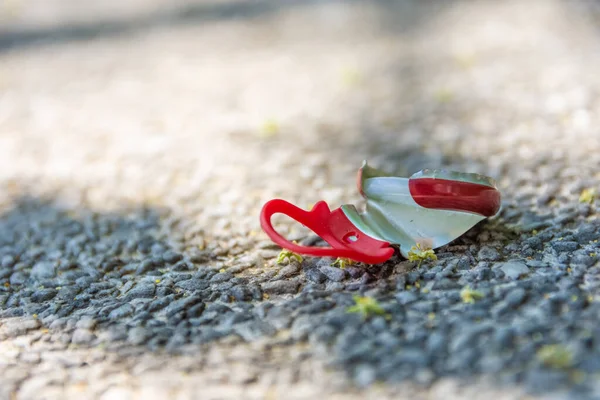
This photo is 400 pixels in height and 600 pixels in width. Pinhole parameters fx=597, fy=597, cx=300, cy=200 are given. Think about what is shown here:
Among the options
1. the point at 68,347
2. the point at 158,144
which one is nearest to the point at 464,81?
the point at 158,144

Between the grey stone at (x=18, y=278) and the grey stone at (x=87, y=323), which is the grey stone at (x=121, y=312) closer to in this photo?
the grey stone at (x=87, y=323)

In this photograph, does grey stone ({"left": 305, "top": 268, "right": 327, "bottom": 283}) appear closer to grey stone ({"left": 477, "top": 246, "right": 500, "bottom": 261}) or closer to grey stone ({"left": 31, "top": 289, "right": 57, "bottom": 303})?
grey stone ({"left": 477, "top": 246, "right": 500, "bottom": 261})

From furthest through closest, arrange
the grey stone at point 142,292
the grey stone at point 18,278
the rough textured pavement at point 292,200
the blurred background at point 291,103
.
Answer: the blurred background at point 291,103
the grey stone at point 18,278
the grey stone at point 142,292
the rough textured pavement at point 292,200

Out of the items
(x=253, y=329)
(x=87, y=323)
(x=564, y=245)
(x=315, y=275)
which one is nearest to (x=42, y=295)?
(x=87, y=323)

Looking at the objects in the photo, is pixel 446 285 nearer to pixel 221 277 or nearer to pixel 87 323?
pixel 221 277

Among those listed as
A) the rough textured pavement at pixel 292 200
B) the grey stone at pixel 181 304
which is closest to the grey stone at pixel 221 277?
the rough textured pavement at pixel 292 200

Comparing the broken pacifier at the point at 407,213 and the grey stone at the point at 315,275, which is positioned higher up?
the broken pacifier at the point at 407,213

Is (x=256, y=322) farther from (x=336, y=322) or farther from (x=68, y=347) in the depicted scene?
(x=68, y=347)
